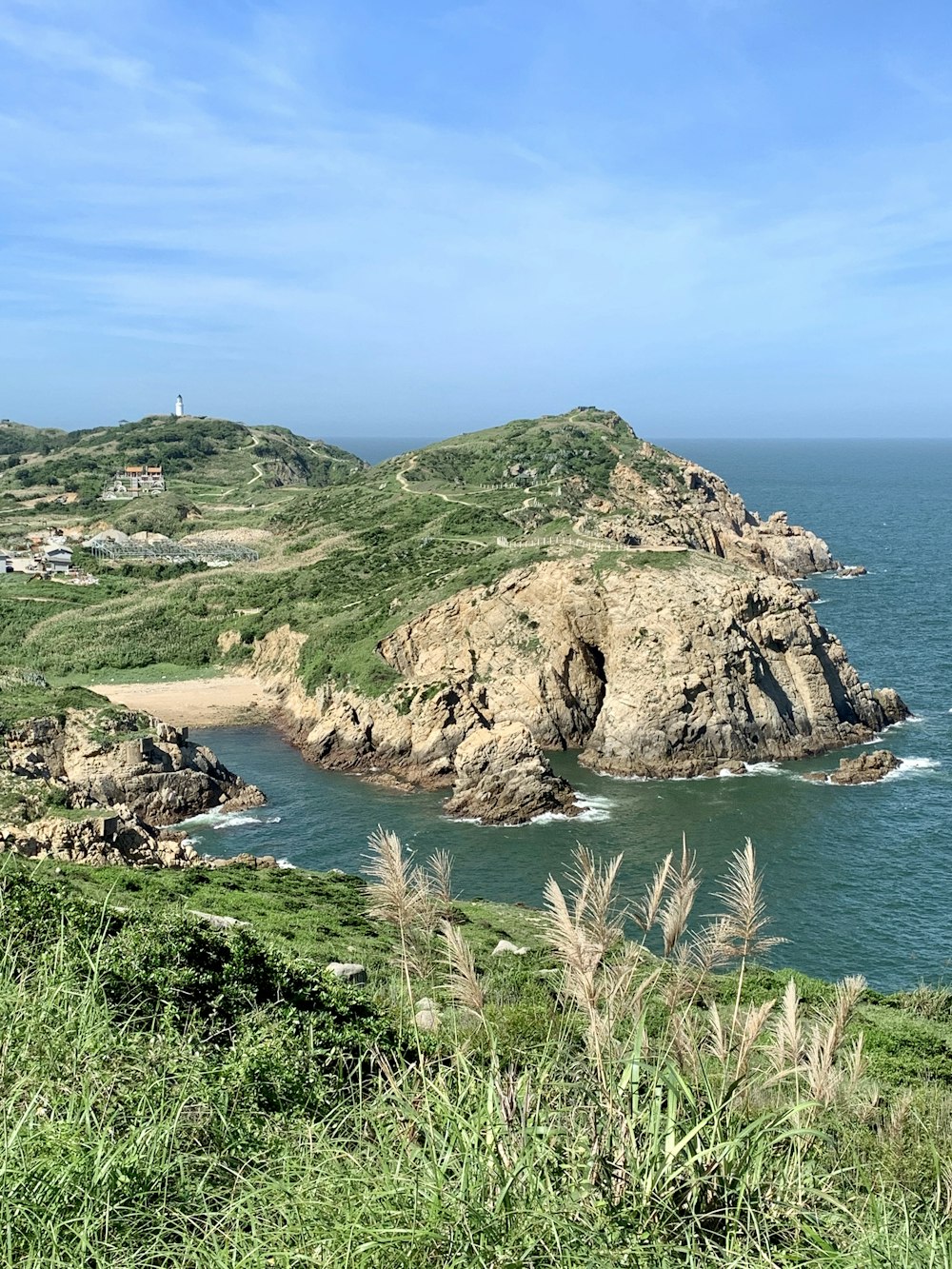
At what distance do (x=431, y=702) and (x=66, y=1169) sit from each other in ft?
143

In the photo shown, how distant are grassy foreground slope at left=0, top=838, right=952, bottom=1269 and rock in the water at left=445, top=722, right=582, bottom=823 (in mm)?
29686

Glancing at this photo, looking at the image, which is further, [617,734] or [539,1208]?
[617,734]

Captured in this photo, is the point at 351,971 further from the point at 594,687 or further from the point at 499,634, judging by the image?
the point at 499,634

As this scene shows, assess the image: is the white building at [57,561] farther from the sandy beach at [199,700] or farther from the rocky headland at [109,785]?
the rocky headland at [109,785]

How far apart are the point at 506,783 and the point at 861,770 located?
16.0m

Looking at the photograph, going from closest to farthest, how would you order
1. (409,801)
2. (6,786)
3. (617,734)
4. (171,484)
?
(6,786) < (409,801) < (617,734) < (171,484)

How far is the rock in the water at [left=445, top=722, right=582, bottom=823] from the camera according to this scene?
139 feet

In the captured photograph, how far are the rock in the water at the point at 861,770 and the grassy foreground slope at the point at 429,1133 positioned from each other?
33841 millimetres

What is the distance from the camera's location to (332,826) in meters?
41.6

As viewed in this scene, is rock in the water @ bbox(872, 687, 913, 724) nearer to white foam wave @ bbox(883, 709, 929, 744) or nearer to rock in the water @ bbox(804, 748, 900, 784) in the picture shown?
white foam wave @ bbox(883, 709, 929, 744)

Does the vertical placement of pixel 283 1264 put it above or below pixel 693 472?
below

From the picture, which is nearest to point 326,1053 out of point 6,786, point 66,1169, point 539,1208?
point 66,1169

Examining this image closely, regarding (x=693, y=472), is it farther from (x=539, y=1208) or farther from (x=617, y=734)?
(x=539, y=1208)

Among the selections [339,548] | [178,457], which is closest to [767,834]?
[339,548]
